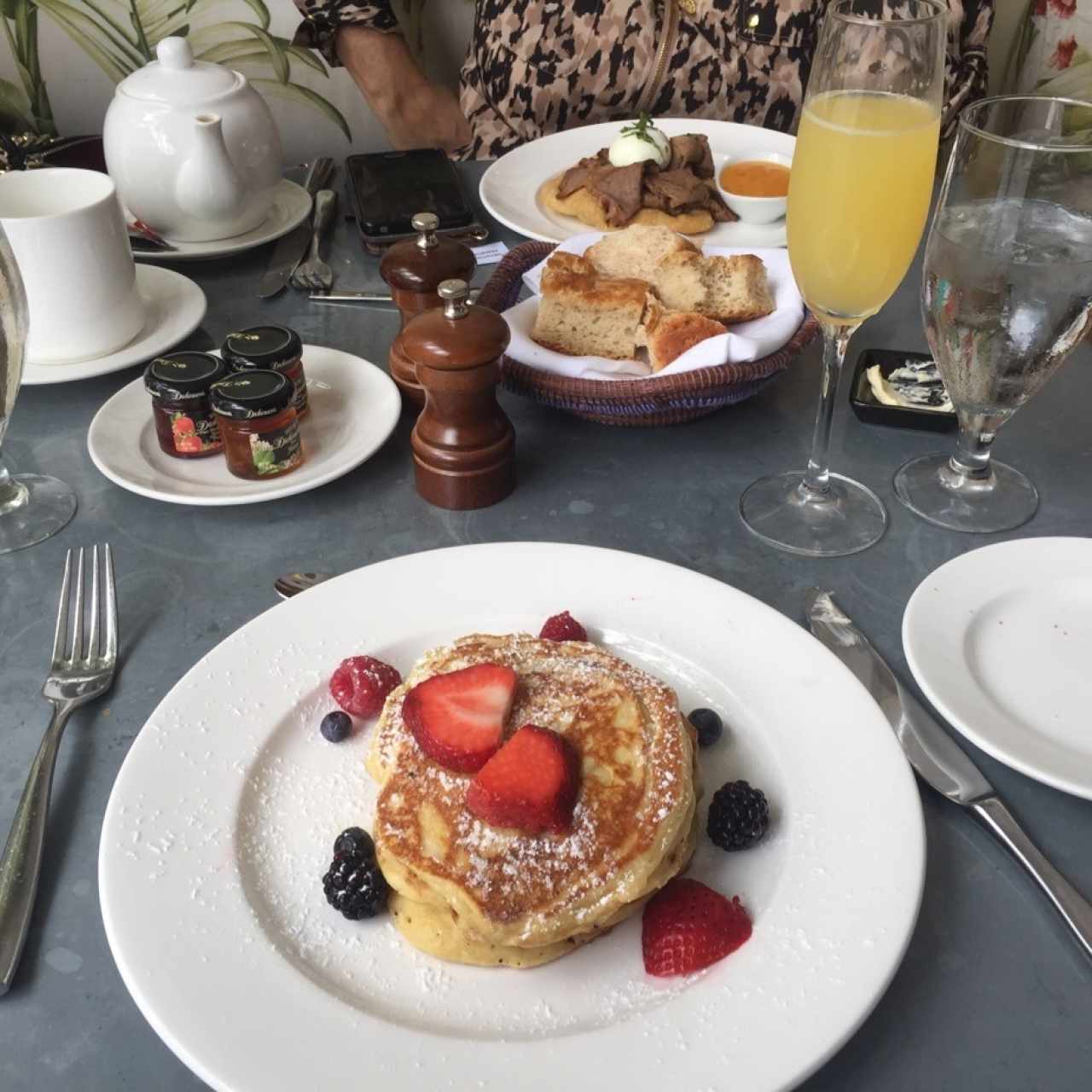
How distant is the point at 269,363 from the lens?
123 cm

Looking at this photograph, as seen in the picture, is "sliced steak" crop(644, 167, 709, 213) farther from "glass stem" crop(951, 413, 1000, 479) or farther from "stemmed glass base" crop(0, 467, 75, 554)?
"stemmed glass base" crop(0, 467, 75, 554)

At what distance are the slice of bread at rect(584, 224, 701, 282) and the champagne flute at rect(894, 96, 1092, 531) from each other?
427 millimetres

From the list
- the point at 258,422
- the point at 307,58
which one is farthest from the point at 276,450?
the point at 307,58

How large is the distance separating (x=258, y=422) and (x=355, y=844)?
1.78 feet

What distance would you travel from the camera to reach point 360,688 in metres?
0.92

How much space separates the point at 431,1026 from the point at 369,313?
110cm

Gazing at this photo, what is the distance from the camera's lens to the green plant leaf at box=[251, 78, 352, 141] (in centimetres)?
311

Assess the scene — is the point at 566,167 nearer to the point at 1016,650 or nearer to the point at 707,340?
the point at 707,340

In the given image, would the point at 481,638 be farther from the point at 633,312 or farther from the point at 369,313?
the point at 369,313

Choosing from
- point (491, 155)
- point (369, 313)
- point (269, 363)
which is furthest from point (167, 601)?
point (491, 155)

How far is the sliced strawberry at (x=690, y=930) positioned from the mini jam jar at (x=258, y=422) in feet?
2.21

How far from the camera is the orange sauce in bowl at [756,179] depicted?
5.69ft

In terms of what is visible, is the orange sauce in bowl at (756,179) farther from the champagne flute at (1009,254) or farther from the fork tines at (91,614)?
the fork tines at (91,614)

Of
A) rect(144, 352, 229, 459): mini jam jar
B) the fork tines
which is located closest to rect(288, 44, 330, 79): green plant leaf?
rect(144, 352, 229, 459): mini jam jar
